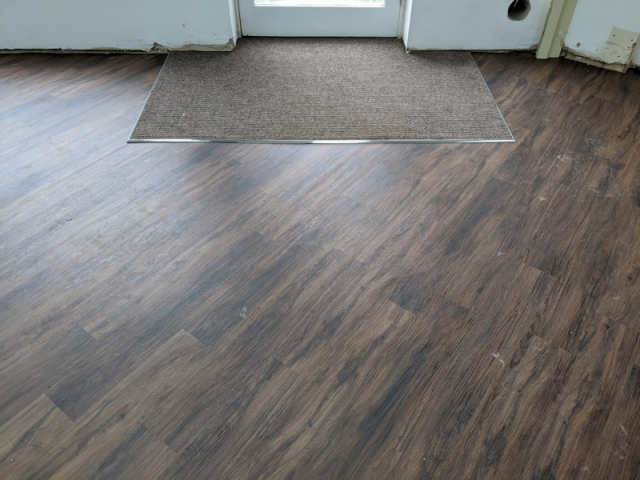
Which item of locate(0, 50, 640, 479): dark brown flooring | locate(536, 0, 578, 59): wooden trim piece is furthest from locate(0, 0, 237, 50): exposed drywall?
locate(536, 0, 578, 59): wooden trim piece

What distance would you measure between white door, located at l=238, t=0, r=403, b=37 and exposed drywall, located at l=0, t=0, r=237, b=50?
0.14 metres

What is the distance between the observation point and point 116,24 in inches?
111

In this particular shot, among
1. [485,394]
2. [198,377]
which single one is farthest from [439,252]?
[198,377]

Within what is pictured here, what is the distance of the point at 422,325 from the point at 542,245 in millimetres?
572

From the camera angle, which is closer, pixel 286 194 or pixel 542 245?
pixel 542 245

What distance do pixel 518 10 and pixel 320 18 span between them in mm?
1057

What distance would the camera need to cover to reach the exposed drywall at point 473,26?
2764 mm

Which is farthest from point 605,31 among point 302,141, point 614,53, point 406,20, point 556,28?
point 302,141

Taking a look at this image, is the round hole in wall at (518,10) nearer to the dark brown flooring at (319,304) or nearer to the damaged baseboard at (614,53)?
the damaged baseboard at (614,53)

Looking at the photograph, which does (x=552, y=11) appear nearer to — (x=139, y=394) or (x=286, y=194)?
(x=286, y=194)

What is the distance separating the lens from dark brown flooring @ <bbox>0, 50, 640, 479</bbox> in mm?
1342

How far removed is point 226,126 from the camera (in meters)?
2.37

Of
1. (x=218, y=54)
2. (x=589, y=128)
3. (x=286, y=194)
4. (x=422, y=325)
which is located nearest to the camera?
(x=422, y=325)

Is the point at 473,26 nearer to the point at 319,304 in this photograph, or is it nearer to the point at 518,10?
the point at 518,10
